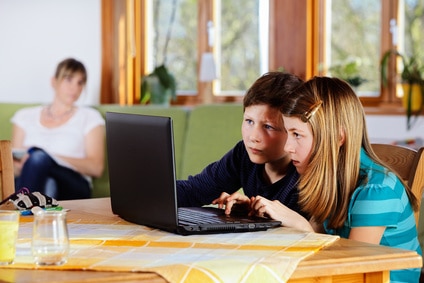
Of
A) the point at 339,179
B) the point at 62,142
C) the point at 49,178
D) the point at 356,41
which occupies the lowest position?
the point at 49,178

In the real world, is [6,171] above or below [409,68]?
below

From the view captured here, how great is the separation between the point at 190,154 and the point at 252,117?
2.58 metres

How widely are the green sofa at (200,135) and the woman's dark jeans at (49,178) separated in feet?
0.76

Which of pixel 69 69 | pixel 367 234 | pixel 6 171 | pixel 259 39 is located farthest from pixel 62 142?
pixel 367 234

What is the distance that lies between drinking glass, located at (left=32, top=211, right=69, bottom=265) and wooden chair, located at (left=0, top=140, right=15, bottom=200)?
3.37 feet

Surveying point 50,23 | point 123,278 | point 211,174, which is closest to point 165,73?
point 50,23

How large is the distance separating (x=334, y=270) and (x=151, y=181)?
502 mm

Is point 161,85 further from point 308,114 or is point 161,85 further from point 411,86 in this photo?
point 308,114

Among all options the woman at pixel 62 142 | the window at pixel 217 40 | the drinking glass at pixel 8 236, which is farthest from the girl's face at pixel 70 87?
the drinking glass at pixel 8 236

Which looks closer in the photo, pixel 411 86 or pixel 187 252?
pixel 187 252

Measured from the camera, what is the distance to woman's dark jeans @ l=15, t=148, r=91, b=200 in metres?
4.64

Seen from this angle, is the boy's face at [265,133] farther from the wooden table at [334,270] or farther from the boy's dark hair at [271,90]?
the wooden table at [334,270]

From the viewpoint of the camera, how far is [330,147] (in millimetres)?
2010

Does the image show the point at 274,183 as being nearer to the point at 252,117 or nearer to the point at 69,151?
the point at 252,117
